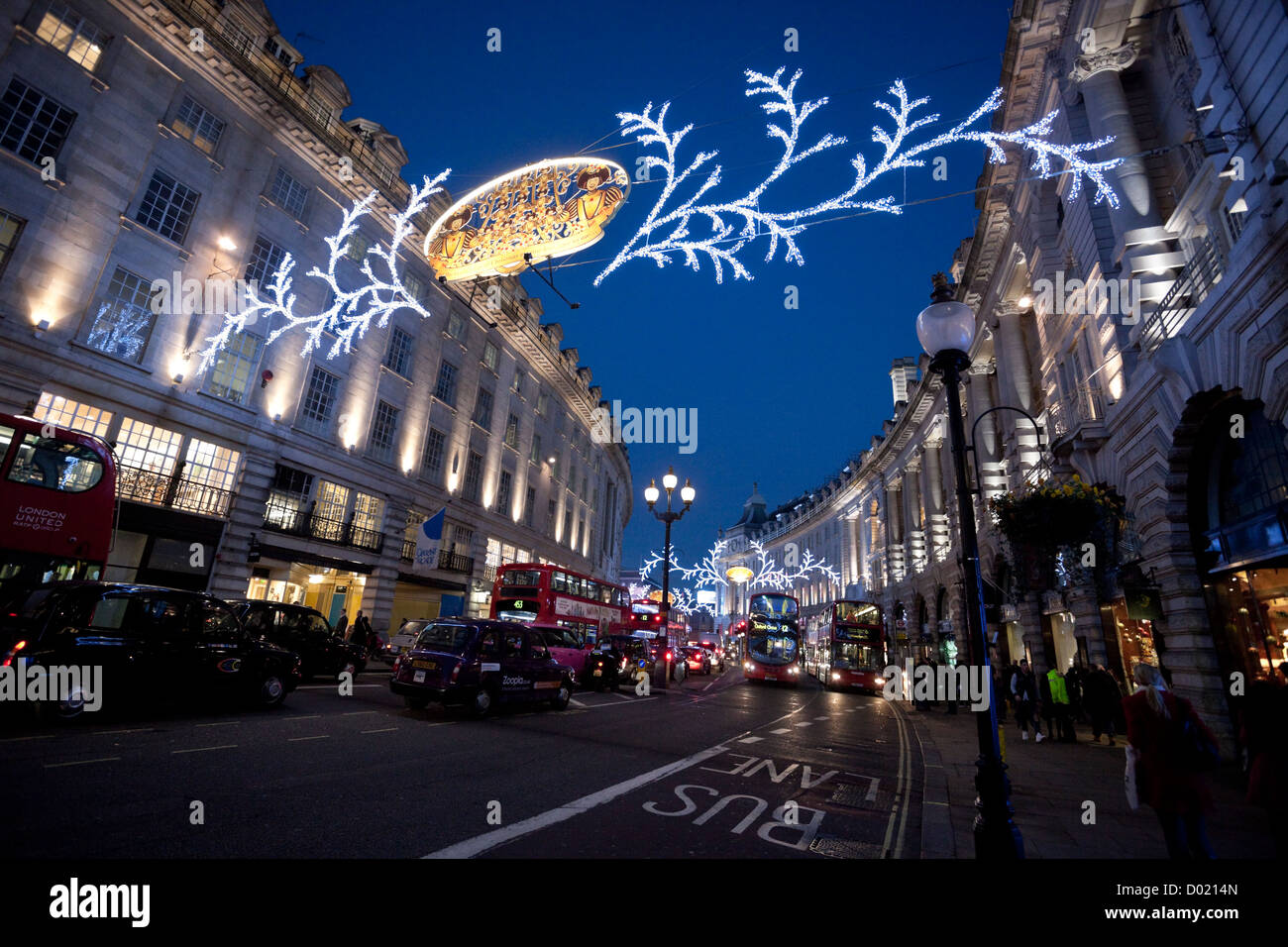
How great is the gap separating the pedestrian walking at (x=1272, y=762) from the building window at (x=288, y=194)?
27.8 m

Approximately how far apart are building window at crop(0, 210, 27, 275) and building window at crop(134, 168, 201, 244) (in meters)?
2.88

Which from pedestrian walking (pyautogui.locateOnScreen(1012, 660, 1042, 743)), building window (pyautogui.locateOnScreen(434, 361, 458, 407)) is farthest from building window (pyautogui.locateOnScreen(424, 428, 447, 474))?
pedestrian walking (pyautogui.locateOnScreen(1012, 660, 1042, 743))

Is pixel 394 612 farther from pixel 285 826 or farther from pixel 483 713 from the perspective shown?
pixel 285 826

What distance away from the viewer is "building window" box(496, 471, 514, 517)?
33.5 m

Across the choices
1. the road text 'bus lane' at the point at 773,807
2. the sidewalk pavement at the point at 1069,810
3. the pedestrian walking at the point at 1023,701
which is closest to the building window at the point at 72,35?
the road text 'bus lane' at the point at 773,807

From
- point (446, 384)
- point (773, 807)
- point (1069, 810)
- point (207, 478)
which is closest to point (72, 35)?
point (207, 478)

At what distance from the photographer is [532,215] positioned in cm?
1377

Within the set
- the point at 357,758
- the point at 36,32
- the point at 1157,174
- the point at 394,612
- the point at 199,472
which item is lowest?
the point at 357,758

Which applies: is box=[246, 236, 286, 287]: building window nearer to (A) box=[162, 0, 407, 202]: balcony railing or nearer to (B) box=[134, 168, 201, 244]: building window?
(B) box=[134, 168, 201, 244]: building window

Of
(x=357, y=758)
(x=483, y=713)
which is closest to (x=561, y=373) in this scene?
(x=483, y=713)

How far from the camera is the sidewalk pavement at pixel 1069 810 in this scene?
17.4ft

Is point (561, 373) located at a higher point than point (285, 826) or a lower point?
higher
